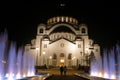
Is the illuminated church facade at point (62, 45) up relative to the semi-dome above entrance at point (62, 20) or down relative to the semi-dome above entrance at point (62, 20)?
down

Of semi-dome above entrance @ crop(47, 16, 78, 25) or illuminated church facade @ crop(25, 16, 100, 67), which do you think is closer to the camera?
illuminated church facade @ crop(25, 16, 100, 67)

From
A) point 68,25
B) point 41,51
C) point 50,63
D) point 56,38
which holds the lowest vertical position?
point 50,63

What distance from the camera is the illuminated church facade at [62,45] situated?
58625 millimetres

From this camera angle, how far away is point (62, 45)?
59875 mm

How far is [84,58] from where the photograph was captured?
58.2 m

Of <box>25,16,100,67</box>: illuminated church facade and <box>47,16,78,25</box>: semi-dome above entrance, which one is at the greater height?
<box>47,16,78,25</box>: semi-dome above entrance

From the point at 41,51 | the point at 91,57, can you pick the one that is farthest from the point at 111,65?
the point at 41,51

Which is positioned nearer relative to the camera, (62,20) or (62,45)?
(62,45)

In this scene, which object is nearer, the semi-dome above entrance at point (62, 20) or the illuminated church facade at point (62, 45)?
the illuminated church facade at point (62, 45)

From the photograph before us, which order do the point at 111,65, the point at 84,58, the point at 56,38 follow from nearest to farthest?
the point at 111,65
the point at 84,58
the point at 56,38

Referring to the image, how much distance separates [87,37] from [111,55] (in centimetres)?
3784

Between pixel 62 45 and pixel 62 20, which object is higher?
pixel 62 20

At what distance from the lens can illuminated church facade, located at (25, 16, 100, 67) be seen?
192 ft

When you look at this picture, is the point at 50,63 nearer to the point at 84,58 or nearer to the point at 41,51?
the point at 41,51
